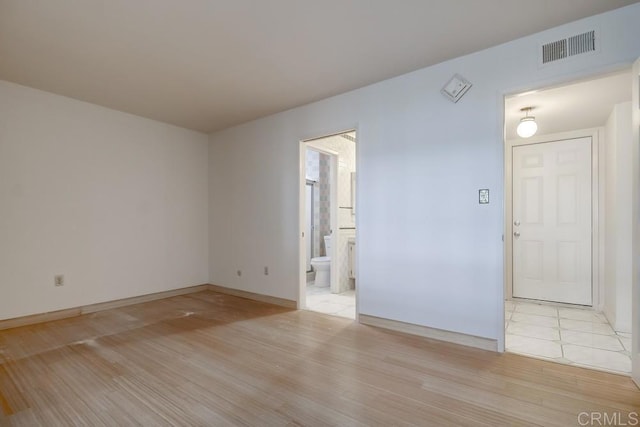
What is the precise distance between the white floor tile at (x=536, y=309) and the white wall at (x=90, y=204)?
4.63 metres

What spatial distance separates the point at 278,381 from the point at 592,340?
9.59ft

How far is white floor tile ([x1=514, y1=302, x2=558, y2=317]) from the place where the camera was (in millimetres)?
3801

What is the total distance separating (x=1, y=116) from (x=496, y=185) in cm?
486

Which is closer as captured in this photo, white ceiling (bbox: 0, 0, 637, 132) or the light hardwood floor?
the light hardwood floor

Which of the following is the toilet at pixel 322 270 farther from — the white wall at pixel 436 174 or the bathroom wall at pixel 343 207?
the white wall at pixel 436 174

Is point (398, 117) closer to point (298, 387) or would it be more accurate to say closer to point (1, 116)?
point (298, 387)

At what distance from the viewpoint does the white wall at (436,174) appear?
250 cm

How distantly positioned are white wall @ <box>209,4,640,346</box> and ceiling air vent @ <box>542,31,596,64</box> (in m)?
0.05

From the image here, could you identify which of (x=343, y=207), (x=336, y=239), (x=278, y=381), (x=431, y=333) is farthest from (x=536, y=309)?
(x=278, y=381)

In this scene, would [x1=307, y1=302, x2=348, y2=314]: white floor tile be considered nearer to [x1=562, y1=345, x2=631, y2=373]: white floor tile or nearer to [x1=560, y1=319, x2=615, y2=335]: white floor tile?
[x1=562, y1=345, x2=631, y2=373]: white floor tile

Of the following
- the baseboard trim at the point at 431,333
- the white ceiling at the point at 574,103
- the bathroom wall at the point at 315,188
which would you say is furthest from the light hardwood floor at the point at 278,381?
the bathroom wall at the point at 315,188

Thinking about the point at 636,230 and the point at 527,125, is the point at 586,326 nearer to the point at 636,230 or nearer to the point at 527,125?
the point at 636,230

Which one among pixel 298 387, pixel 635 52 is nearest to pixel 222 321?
pixel 298 387

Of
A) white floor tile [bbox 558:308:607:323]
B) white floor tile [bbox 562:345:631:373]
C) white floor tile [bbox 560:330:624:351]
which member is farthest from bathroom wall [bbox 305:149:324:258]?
white floor tile [bbox 562:345:631:373]
